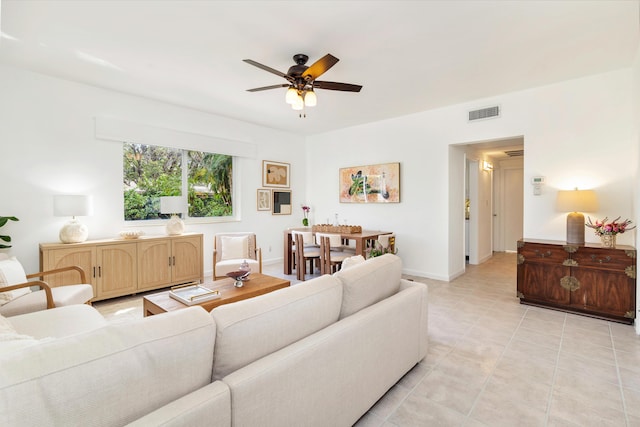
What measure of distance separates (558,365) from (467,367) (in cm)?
72

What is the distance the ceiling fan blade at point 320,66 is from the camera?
8.17 ft

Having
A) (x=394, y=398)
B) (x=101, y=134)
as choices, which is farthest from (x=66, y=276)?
(x=394, y=398)

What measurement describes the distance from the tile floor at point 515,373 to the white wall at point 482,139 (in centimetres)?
137

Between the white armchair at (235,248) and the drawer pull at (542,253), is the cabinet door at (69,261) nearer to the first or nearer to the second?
the white armchair at (235,248)

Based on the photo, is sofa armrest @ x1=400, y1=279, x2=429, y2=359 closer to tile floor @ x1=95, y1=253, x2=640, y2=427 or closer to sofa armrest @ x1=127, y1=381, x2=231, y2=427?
tile floor @ x1=95, y1=253, x2=640, y2=427

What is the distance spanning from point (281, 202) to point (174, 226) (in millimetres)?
2343

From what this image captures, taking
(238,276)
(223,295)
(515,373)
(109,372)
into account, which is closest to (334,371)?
(109,372)

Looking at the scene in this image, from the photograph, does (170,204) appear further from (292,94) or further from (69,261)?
(292,94)

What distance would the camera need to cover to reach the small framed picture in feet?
19.2

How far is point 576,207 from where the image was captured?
336 cm

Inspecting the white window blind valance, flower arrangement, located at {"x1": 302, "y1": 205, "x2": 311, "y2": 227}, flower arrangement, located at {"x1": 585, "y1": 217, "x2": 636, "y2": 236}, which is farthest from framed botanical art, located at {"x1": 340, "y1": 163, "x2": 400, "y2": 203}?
flower arrangement, located at {"x1": 585, "y1": 217, "x2": 636, "y2": 236}

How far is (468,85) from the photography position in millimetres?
3801

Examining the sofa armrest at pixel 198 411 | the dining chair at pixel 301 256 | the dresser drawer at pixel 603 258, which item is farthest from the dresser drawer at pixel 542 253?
the sofa armrest at pixel 198 411

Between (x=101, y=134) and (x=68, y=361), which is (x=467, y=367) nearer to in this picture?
(x=68, y=361)
